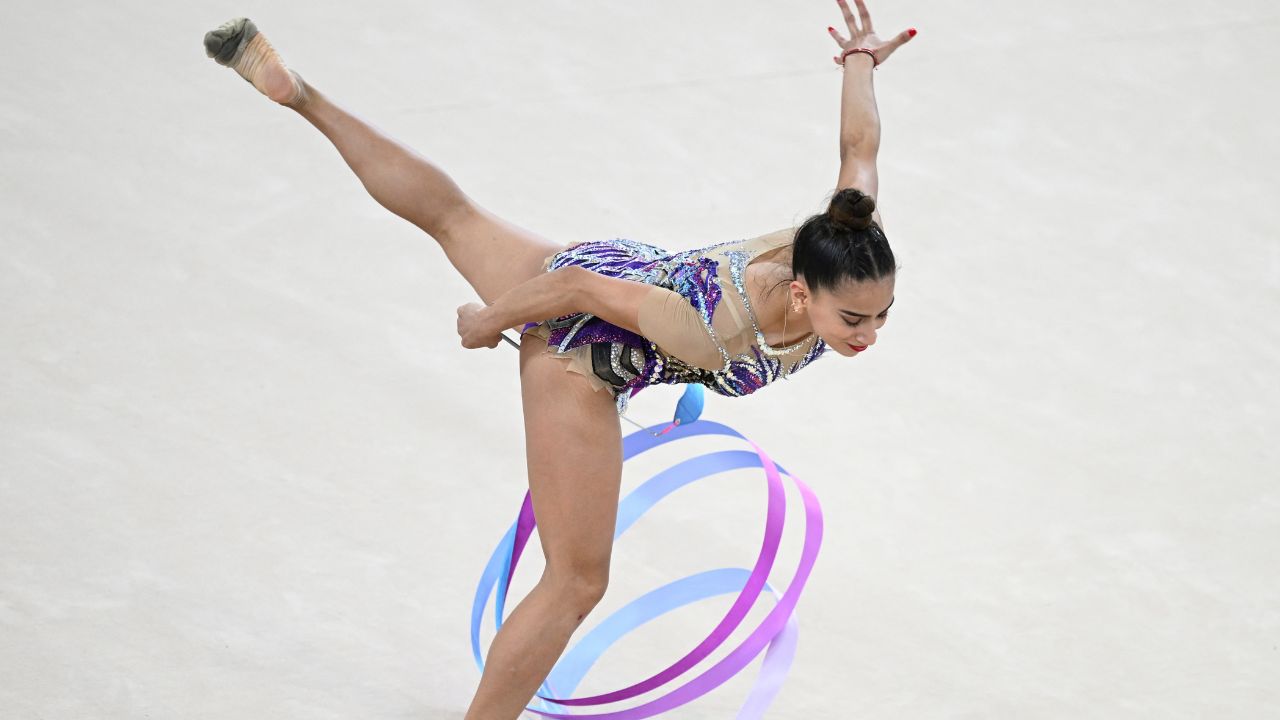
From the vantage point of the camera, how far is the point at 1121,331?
474cm

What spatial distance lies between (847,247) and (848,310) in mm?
104

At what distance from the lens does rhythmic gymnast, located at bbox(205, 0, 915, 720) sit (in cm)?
232

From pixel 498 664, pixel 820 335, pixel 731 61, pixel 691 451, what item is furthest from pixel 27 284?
pixel 731 61

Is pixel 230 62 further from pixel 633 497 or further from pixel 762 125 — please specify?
pixel 762 125

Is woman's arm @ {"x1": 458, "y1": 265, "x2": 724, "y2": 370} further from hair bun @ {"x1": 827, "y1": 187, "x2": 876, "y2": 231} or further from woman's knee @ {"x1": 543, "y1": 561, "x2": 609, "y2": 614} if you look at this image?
woman's knee @ {"x1": 543, "y1": 561, "x2": 609, "y2": 614}

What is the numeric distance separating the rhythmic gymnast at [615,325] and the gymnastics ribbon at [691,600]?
1.00 ft

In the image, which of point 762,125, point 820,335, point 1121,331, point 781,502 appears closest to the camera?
point 820,335

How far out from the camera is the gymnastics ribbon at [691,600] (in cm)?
281

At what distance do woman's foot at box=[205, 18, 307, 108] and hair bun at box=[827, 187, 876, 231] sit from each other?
125 cm

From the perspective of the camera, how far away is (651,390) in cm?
446

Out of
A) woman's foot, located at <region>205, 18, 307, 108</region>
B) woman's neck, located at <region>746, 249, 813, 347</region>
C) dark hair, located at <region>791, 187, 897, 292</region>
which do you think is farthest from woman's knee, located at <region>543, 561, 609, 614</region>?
woman's foot, located at <region>205, 18, 307, 108</region>

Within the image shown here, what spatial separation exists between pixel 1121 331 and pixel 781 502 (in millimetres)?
2371

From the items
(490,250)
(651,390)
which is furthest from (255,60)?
(651,390)

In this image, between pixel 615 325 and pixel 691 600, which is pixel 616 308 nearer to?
pixel 615 325
